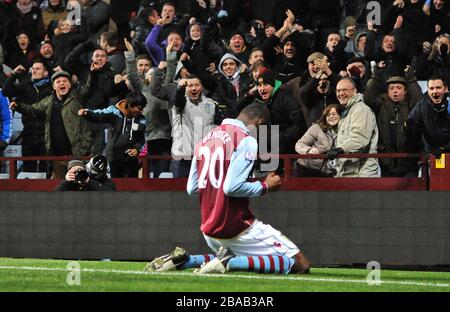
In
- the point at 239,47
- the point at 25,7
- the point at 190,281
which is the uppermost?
the point at 25,7

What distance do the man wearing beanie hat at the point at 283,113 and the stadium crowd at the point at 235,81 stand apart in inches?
0.8

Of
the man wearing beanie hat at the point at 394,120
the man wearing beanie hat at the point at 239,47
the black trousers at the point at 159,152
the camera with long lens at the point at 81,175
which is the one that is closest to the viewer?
the man wearing beanie hat at the point at 394,120

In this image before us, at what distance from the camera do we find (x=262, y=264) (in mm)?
13516

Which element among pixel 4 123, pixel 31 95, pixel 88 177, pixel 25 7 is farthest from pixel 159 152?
pixel 25 7

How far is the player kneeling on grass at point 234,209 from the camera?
43.5 feet

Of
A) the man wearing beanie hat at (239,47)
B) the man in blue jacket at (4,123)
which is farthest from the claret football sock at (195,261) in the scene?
the man wearing beanie hat at (239,47)

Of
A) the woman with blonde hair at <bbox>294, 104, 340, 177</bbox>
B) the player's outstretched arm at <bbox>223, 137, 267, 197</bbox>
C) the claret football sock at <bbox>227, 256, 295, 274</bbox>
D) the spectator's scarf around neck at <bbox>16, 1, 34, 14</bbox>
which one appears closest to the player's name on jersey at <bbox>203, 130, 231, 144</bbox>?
the player's outstretched arm at <bbox>223, 137, 267, 197</bbox>

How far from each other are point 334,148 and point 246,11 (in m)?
5.77

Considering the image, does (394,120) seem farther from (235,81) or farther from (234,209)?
(234,209)

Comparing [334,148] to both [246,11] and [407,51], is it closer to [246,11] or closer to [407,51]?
[407,51]

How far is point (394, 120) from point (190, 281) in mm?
6751

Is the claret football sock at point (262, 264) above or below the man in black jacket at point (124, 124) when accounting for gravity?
below

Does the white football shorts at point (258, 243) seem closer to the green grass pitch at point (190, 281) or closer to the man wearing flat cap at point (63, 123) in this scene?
the green grass pitch at point (190, 281)

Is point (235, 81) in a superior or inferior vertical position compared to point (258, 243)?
superior
